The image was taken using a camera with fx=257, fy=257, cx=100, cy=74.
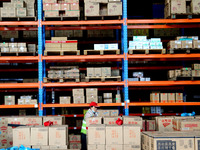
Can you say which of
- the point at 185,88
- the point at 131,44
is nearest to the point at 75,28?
the point at 131,44

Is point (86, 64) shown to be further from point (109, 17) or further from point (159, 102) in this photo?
point (159, 102)

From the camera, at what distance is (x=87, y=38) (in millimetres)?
11352

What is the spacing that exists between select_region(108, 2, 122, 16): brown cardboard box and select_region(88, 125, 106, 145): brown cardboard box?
511 centimetres

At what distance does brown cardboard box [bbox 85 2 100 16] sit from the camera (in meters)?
9.29

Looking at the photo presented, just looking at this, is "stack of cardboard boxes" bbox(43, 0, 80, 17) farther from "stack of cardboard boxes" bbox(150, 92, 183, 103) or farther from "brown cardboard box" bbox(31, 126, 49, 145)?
"brown cardboard box" bbox(31, 126, 49, 145)

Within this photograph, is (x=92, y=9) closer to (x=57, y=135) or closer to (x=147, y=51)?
(x=147, y=51)

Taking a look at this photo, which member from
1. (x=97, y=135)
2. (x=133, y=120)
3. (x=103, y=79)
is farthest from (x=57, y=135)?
(x=103, y=79)

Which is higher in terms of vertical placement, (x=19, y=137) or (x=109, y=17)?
(x=109, y=17)

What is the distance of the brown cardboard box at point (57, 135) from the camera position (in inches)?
221

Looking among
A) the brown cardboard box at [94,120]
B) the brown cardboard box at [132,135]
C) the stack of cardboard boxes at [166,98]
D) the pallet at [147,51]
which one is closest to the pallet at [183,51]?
the pallet at [147,51]

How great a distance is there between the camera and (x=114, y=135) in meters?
Answer: 5.39

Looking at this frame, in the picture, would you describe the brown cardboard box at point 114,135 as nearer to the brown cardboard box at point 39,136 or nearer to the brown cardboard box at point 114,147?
the brown cardboard box at point 114,147

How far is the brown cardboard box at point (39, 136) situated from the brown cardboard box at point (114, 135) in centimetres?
135

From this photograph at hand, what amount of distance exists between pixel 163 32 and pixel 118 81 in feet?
11.1
